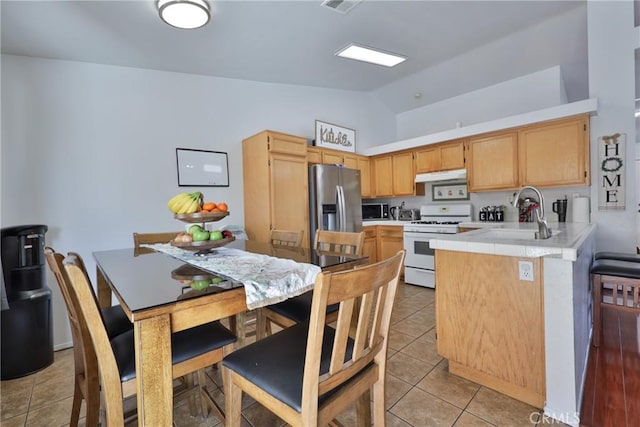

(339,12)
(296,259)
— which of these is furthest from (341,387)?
(339,12)

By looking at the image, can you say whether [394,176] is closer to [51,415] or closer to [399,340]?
[399,340]

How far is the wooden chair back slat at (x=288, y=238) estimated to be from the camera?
2.06m

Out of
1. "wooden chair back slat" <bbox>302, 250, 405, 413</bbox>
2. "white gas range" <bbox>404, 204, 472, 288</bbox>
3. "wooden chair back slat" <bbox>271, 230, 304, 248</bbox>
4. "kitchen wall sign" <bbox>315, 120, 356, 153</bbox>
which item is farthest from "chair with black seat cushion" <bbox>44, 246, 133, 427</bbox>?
"white gas range" <bbox>404, 204, 472, 288</bbox>

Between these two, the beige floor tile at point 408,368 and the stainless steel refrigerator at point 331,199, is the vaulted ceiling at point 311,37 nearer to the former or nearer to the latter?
the stainless steel refrigerator at point 331,199

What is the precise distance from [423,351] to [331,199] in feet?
6.58

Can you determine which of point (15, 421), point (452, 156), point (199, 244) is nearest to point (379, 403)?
point (199, 244)

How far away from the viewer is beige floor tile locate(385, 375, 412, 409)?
5.30 ft

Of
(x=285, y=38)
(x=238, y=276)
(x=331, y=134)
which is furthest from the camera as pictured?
(x=331, y=134)

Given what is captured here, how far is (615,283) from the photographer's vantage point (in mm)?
2154

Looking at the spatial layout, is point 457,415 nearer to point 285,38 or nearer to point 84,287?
point 84,287

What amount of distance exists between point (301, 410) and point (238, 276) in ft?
1.66

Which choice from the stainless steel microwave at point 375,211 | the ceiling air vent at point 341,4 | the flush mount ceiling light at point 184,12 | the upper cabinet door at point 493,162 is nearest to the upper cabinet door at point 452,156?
the upper cabinet door at point 493,162

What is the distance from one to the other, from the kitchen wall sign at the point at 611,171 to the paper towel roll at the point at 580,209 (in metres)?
0.10

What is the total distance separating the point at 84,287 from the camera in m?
0.88
